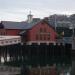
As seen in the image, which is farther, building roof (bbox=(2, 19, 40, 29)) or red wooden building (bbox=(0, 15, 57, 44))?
building roof (bbox=(2, 19, 40, 29))

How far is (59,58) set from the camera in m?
48.0

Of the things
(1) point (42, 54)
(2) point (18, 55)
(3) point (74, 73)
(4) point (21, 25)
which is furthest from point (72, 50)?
(3) point (74, 73)

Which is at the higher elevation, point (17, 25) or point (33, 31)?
point (17, 25)

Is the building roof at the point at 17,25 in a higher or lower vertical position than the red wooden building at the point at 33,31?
higher

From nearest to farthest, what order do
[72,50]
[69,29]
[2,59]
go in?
[2,59], [72,50], [69,29]

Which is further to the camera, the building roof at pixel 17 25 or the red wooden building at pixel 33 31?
the building roof at pixel 17 25

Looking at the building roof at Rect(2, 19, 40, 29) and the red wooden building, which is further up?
the building roof at Rect(2, 19, 40, 29)

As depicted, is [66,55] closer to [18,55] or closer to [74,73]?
[18,55]

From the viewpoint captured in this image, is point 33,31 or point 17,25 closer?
point 33,31

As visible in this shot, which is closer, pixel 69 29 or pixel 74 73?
pixel 74 73

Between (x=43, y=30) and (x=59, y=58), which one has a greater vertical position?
(x=43, y=30)

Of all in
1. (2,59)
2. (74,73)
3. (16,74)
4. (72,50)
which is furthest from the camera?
(72,50)

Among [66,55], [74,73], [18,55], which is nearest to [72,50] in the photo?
[66,55]

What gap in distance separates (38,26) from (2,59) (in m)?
10.9
